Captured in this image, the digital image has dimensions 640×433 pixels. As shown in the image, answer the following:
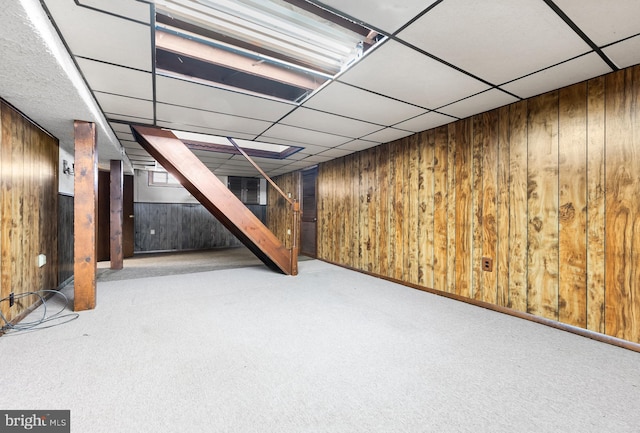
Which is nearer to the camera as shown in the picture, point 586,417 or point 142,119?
point 586,417

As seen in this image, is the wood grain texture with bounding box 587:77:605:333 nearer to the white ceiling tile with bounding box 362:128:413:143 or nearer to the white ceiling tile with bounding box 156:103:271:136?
the white ceiling tile with bounding box 362:128:413:143

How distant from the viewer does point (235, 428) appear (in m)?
1.17

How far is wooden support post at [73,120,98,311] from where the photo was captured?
2.63m

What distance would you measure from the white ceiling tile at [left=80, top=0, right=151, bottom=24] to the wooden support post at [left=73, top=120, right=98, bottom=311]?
177 cm

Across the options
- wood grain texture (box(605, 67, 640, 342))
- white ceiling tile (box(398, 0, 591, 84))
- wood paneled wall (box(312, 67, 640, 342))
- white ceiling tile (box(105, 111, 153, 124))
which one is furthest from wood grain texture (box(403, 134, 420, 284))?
white ceiling tile (box(105, 111, 153, 124))

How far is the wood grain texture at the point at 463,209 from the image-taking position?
9.88 ft

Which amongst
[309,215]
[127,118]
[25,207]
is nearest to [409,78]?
[127,118]

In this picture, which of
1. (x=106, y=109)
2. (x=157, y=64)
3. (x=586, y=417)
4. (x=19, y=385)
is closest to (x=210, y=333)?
(x=19, y=385)

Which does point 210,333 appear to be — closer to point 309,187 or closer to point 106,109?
point 106,109

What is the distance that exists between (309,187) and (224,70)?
415 cm

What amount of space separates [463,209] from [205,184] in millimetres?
3277

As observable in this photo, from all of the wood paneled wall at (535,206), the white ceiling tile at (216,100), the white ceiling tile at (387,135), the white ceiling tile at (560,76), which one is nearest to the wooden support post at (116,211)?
the white ceiling tile at (216,100)

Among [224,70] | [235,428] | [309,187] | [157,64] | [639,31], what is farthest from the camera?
[309,187]

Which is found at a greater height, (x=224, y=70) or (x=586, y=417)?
(x=224, y=70)
